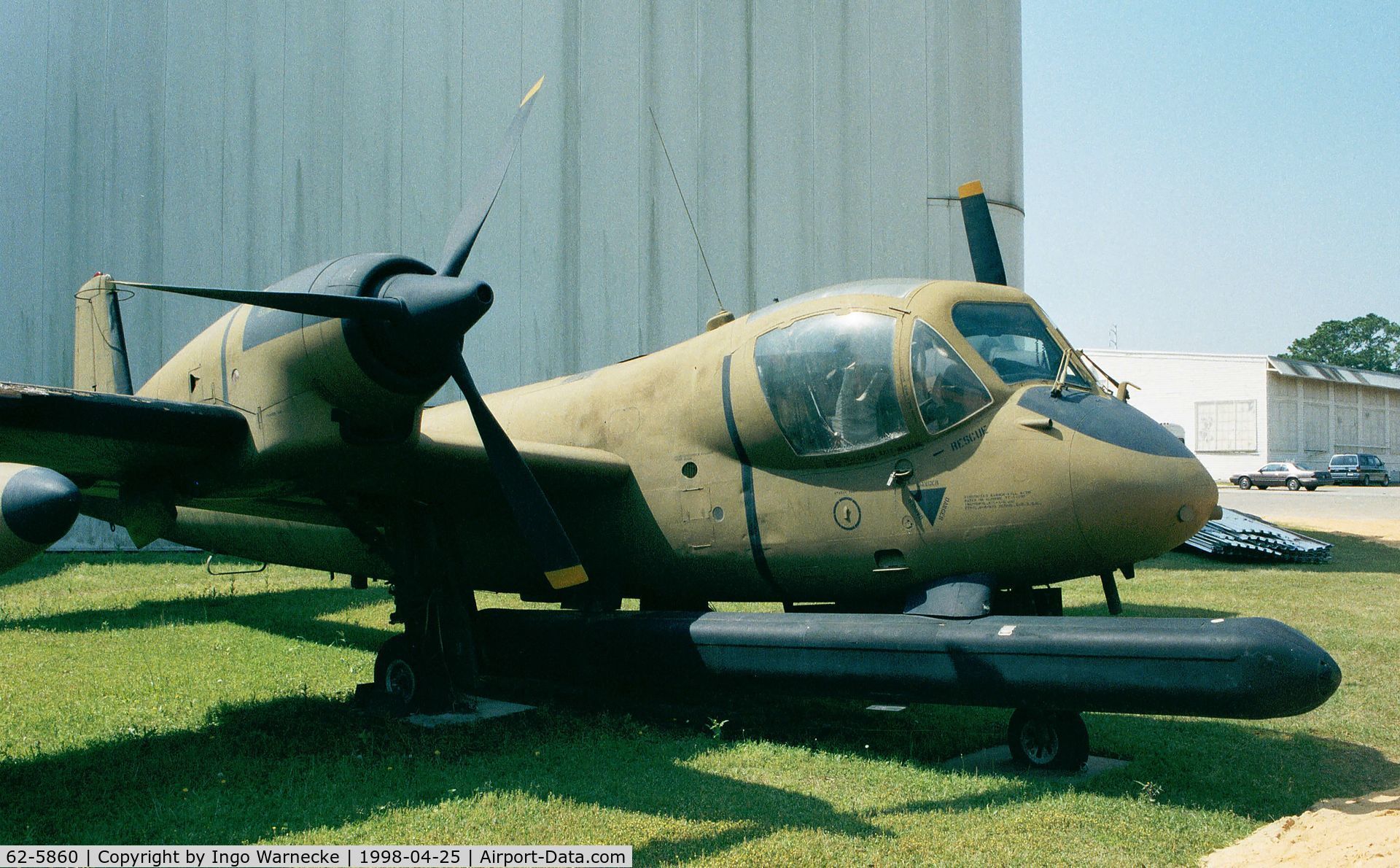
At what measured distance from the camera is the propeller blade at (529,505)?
6.81 metres

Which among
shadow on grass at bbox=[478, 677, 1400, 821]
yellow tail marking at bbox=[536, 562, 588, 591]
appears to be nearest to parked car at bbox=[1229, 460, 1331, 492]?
shadow on grass at bbox=[478, 677, 1400, 821]

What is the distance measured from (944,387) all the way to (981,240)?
2.25m

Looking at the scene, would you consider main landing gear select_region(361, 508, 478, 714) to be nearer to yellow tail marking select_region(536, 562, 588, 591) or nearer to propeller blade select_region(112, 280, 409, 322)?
yellow tail marking select_region(536, 562, 588, 591)

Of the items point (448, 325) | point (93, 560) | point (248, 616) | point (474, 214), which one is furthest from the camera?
point (93, 560)

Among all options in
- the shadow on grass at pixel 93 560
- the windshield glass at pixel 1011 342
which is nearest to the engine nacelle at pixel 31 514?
the windshield glass at pixel 1011 342

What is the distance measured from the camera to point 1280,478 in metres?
46.7

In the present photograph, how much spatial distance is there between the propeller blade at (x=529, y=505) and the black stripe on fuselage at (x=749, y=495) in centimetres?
129

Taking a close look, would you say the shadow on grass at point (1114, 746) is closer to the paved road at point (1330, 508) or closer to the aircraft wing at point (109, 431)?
the aircraft wing at point (109, 431)

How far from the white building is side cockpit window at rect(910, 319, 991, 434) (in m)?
51.8

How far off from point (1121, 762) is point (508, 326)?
15.4 m

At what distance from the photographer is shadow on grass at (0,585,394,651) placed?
39.1 feet

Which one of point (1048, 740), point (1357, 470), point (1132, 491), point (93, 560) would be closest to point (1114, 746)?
point (1048, 740)

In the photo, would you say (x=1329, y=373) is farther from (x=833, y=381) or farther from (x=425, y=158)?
(x=833, y=381)

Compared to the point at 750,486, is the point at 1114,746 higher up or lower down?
lower down
